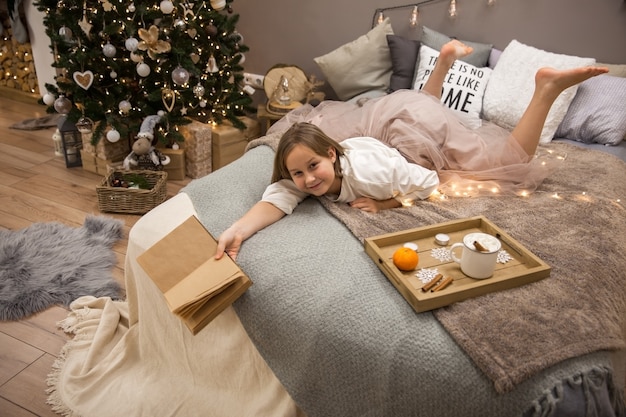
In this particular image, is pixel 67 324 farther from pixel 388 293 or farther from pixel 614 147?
pixel 614 147

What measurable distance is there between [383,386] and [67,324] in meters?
1.28

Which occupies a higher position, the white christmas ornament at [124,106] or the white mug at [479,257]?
the white mug at [479,257]

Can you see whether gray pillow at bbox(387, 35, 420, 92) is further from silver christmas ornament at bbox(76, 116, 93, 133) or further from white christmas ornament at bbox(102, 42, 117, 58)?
silver christmas ornament at bbox(76, 116, 93, 133)

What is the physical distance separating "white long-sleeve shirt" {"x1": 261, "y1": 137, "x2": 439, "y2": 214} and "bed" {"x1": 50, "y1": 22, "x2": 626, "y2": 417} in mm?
63

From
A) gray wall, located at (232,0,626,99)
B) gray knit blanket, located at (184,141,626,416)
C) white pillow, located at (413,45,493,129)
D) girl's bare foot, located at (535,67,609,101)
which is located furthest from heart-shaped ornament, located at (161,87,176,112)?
girl's bare foot, located at (535,67,609,101)

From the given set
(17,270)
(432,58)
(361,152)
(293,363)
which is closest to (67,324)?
(17,270)

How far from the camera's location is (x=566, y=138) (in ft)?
8.52

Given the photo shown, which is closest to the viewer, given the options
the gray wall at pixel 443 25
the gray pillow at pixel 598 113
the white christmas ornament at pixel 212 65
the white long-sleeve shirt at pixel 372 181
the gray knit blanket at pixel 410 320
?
the gray knit blanket at pixel 410 320

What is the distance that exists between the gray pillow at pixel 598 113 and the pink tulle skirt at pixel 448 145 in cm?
51

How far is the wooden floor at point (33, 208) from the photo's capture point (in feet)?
5.48

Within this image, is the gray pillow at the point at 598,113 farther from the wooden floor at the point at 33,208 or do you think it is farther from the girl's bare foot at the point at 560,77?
the wooden floor at the point at 33,208

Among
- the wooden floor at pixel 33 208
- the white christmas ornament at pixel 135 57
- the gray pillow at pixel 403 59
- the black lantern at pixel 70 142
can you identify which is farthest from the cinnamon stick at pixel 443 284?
the black lantern at pixel 70 142

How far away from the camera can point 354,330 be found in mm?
1252

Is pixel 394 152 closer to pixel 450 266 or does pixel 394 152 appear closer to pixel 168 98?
pixel 450 266
